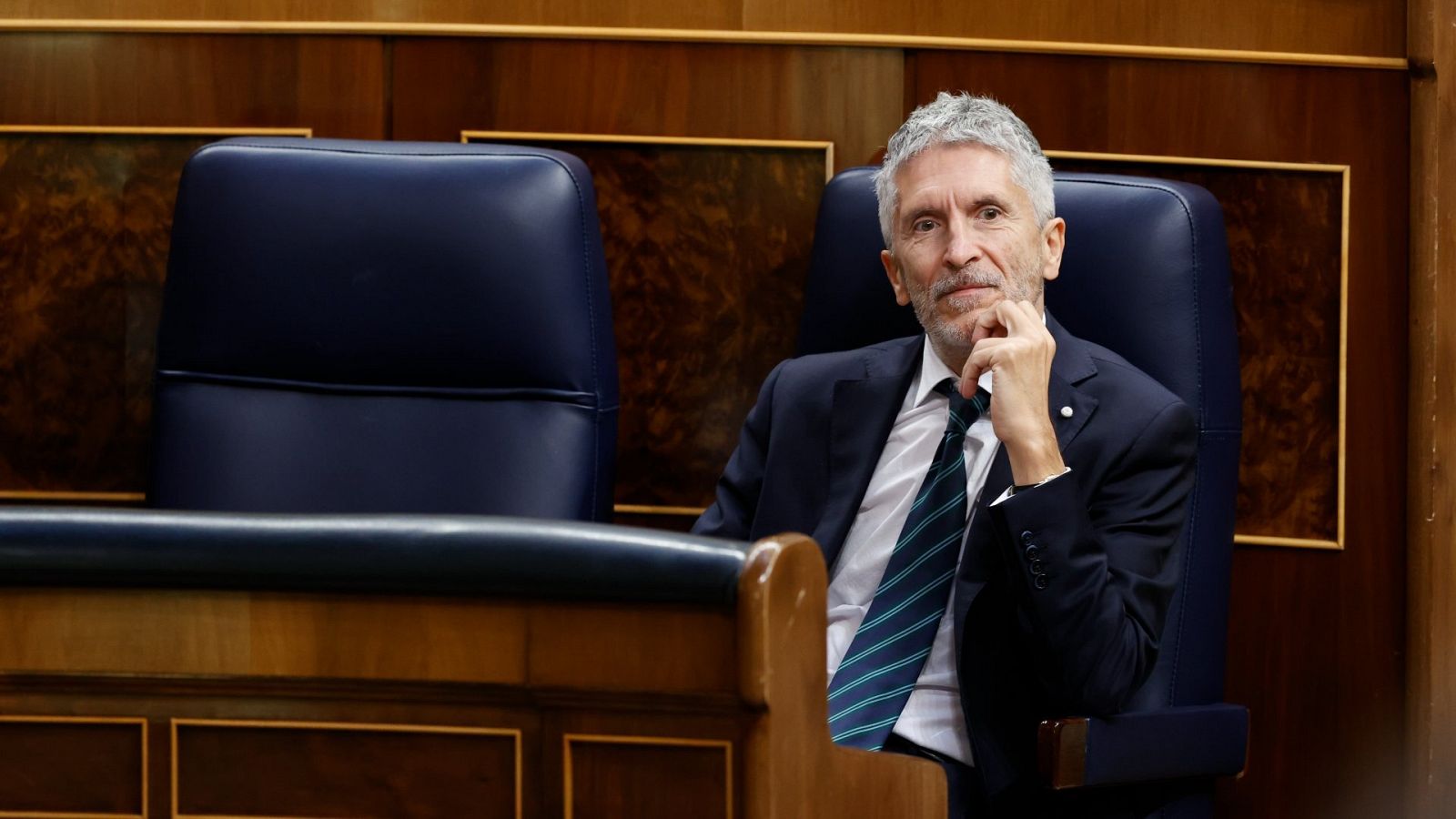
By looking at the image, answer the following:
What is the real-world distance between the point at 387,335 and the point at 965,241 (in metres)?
0.64

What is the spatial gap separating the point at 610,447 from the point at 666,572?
0.83 metres

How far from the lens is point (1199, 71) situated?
5.96ft

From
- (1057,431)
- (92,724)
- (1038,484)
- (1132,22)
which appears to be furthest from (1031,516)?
(1132,22)

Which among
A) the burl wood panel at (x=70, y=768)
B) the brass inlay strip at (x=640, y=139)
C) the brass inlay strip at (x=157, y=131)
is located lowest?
the burl wood panel at (x=70, y=768)

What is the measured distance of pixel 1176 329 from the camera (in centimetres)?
149

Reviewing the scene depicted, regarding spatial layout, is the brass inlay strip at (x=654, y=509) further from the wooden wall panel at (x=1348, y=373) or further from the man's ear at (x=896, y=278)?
the wooden wall panel at (x=1348, y=373)

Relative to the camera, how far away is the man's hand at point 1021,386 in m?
1.28

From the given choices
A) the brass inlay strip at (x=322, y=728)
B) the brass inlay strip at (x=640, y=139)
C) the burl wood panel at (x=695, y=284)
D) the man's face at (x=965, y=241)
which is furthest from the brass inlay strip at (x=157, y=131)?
the brass inlay strip at (x=322, y=728)

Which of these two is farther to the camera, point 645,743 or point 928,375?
point 928,375

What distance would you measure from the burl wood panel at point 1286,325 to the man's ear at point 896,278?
0.42m

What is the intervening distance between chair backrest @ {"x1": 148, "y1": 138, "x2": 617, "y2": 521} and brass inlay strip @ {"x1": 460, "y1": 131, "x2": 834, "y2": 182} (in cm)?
23

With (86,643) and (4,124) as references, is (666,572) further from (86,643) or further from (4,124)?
(4,124)

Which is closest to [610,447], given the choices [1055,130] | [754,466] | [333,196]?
[754,466]

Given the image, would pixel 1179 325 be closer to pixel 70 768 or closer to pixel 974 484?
pixel 974 484
